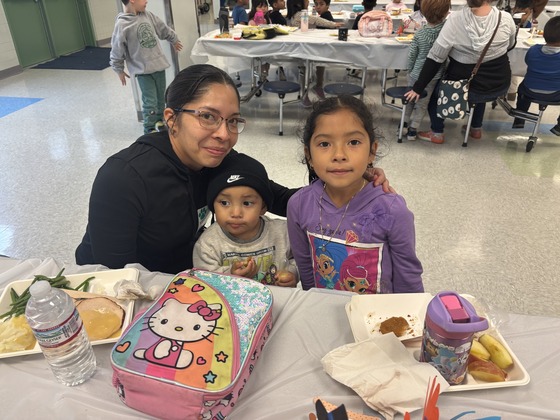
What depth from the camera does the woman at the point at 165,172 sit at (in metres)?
1.21

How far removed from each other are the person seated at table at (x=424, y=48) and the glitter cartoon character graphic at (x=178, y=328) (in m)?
3.63

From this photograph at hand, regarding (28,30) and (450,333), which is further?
(28,30)

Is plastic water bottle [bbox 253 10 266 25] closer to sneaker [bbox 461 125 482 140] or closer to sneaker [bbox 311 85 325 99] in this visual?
sneaker [bbox 311 85 325 99]

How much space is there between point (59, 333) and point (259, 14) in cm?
568

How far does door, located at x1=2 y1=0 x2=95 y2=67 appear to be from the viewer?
6.88 m

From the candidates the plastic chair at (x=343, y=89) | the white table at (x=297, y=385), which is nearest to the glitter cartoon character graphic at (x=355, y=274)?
the white table at (x=297, y=385)

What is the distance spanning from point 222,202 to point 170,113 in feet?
1.10

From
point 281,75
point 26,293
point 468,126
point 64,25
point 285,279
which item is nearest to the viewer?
point 26,293

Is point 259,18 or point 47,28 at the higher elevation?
point 259,18

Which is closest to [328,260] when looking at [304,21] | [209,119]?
[209,119]

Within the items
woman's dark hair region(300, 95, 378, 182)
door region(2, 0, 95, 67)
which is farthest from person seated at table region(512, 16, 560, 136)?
door region(2, 0, 95, 67)

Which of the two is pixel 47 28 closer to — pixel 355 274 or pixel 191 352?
pixel 355 274

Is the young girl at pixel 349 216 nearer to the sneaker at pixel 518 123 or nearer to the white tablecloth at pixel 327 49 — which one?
the white tablecloth at pixel 327 49

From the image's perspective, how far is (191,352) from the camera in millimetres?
744
